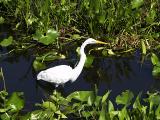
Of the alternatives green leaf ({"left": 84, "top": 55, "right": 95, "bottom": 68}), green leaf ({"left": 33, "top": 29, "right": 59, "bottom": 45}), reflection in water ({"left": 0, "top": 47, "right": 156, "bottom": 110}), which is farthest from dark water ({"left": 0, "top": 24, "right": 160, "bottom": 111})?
green leaf ({"left": 33, "top": 29, "right": 59, "bottom": 45})

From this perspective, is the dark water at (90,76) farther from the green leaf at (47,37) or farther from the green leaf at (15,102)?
the green leaf at (15,102)

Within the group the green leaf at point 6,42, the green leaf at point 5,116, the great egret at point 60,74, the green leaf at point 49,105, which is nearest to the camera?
the green leaf at point 5,116

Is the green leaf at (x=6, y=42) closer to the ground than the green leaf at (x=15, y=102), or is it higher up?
higher up

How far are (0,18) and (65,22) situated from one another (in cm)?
78

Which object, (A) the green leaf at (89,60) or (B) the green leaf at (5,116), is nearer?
(B) the green leaf at (5,116)

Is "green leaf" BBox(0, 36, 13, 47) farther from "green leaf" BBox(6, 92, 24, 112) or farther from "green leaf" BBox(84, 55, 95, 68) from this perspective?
"green leaf" BBox(6, 92, 24, 112)

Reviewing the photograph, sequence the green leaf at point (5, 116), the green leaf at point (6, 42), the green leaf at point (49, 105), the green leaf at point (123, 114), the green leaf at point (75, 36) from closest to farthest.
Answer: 1. the green leaf at point (123, 114)
2. the green leaf at point (5, 116)
3. the green leaf at point (49, 105)
4. the green leaf at point (6, 42)
5. the green leaf at point (75, 36)

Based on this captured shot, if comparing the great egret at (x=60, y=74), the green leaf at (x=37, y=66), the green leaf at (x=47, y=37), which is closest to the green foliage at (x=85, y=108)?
the great egret at (x=60, y=74)

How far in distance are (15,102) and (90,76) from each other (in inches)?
48.5

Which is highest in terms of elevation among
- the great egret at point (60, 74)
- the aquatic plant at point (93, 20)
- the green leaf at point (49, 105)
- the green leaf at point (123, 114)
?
the aquatic plant at point (93, 20)

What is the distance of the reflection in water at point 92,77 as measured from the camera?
4.93 m

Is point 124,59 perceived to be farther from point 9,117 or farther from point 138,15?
point 9,117

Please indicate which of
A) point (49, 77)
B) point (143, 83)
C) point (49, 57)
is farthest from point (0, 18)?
point (143, 83)

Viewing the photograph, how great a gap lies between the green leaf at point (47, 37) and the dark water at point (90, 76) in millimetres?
213
